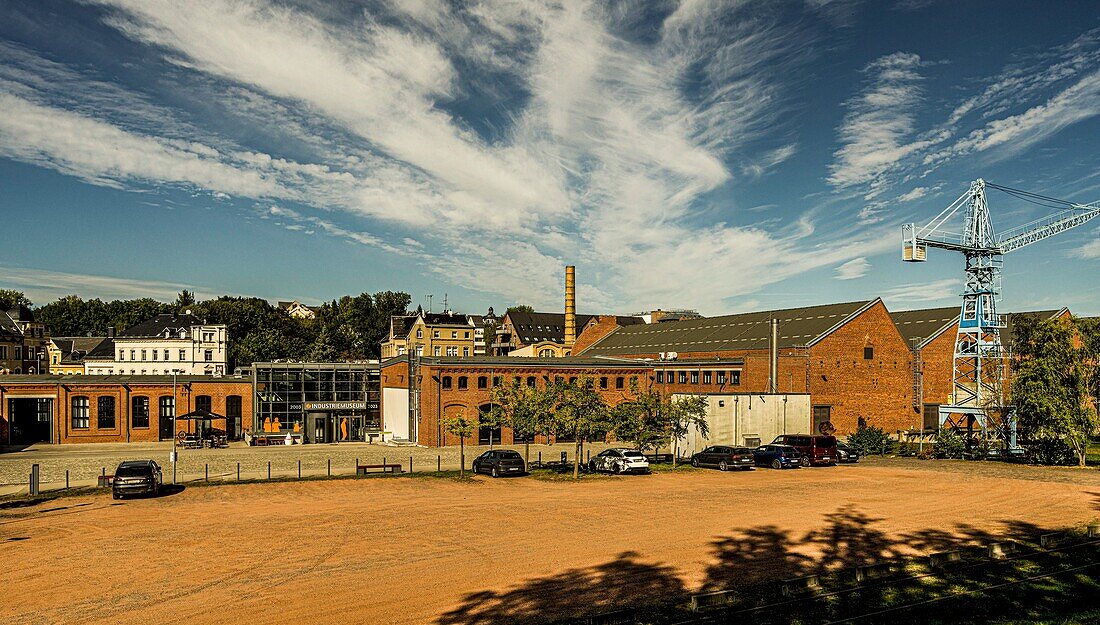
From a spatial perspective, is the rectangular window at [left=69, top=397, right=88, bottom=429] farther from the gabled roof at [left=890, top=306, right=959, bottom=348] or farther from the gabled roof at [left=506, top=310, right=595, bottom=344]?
the gabled roof at [left=506, top=310, right=595, bottom=344]

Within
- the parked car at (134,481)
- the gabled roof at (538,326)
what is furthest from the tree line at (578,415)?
the gabled roof at (538,326)

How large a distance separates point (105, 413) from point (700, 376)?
49858mm

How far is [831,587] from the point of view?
16250mm

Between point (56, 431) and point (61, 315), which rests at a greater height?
→ point (61, 315)

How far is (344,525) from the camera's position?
2388 centimetres

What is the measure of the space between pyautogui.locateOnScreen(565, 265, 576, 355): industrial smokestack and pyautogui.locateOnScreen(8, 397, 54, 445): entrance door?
204 ft

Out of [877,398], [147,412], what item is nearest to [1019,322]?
[877,398]

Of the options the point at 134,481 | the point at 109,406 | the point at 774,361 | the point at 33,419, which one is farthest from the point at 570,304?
the point at 134,481

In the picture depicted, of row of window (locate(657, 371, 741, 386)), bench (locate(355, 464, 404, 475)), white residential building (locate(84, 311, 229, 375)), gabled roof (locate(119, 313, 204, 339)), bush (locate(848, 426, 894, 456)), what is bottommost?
bush (locate(848, 426, 894, 456))

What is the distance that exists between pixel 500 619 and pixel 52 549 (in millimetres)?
15105

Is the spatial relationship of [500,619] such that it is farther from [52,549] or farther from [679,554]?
[52,549]

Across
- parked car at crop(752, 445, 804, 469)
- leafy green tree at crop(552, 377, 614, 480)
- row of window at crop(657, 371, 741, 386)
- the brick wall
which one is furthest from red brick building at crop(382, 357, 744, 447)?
parked car at crop(752, 445, 804, 469)

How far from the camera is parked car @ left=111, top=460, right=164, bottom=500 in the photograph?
29906mm

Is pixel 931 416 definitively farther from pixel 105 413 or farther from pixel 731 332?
pixel 105 413
